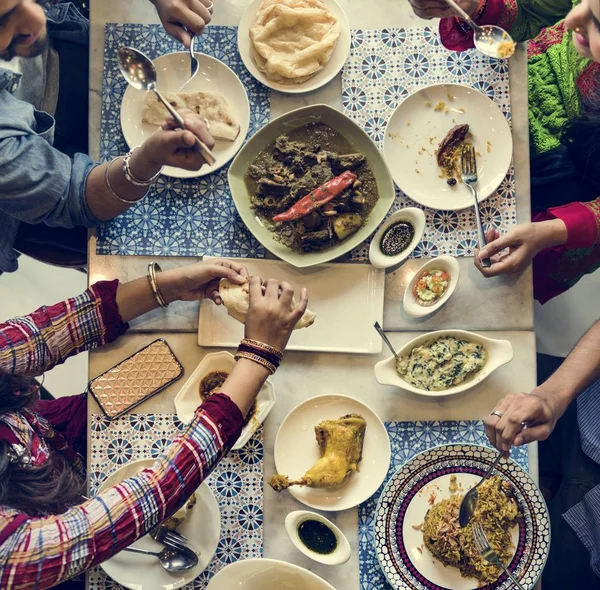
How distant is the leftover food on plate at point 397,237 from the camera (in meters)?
2.12

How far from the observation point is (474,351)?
81.7 inches

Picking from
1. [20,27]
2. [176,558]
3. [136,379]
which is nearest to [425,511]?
[176,558]

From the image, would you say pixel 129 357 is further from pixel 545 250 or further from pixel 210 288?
pixel 545 250

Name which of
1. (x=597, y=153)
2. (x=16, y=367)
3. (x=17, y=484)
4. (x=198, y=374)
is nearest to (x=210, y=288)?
(x=198, y=374)

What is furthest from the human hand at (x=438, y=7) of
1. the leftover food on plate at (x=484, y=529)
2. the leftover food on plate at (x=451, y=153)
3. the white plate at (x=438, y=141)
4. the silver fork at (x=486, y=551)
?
the silver fork at (x=486, y=551)

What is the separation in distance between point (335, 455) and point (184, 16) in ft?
4.81

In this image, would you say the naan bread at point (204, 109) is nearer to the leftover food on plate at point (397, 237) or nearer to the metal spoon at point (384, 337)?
the leftover food on plate at point (397, 237)

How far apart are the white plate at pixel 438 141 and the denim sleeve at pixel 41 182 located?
3.29ft

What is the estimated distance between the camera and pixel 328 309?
2150mm

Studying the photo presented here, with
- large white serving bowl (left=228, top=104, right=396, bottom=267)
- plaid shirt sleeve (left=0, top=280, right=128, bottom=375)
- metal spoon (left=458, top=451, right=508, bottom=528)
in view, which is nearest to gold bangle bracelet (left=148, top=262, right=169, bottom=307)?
plaid shirt sleeve (left=0, top=280, right=128, bottom=375)

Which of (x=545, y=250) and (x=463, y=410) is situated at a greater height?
(x=545, y=250)

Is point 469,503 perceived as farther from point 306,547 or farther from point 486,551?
point 306,547

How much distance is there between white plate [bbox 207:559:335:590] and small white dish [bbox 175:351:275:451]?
0.36m

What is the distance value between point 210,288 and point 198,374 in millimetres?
281
